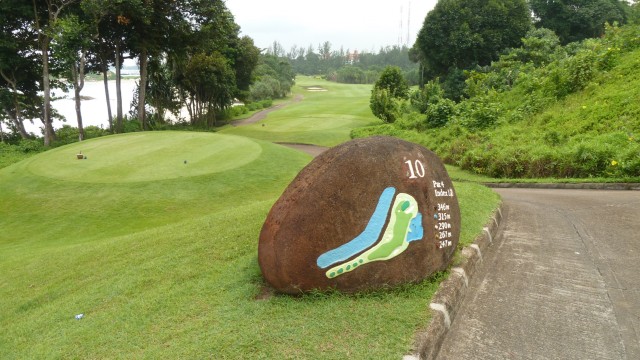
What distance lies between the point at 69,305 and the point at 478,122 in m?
17.1

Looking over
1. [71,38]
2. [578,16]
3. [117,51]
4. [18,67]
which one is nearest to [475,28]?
[578,16]

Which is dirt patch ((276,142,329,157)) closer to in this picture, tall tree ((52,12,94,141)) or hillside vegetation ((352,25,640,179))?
hillside vegetation ((352,25,640,179))

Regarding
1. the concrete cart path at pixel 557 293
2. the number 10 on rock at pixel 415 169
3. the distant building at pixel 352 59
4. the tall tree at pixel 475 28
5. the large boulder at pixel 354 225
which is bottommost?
the concrete cart path at pixel 557 293

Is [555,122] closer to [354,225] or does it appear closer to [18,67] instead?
[354,225]

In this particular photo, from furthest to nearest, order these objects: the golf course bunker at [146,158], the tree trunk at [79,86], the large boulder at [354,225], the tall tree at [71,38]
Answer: the tree trunk at [79,86] < the tall tree at [71,38] < the golf course bunker at [146,158] < the large boulder at [354,225]

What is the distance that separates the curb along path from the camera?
11.7ft

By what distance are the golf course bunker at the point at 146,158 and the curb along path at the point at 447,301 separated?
34.5ft

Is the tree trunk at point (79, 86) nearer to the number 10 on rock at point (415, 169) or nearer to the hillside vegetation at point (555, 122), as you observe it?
the hillside vegetation at point (555, 122)

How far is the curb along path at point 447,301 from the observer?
3.57 m

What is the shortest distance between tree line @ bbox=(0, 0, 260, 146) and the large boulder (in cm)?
2231

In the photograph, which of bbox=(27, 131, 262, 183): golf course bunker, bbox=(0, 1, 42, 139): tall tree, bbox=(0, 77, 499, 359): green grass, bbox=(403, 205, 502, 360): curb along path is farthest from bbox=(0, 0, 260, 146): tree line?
bbox=(403, 205, 502, 360): curb along path

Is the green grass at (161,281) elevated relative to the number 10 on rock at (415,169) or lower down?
lower down

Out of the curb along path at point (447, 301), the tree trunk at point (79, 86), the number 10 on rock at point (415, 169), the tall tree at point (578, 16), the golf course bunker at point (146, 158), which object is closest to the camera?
the curb along path at point (447, 301)

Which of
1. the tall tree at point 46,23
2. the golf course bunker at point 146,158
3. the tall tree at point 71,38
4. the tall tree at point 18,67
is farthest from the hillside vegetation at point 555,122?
the tall tree at point 18,67
